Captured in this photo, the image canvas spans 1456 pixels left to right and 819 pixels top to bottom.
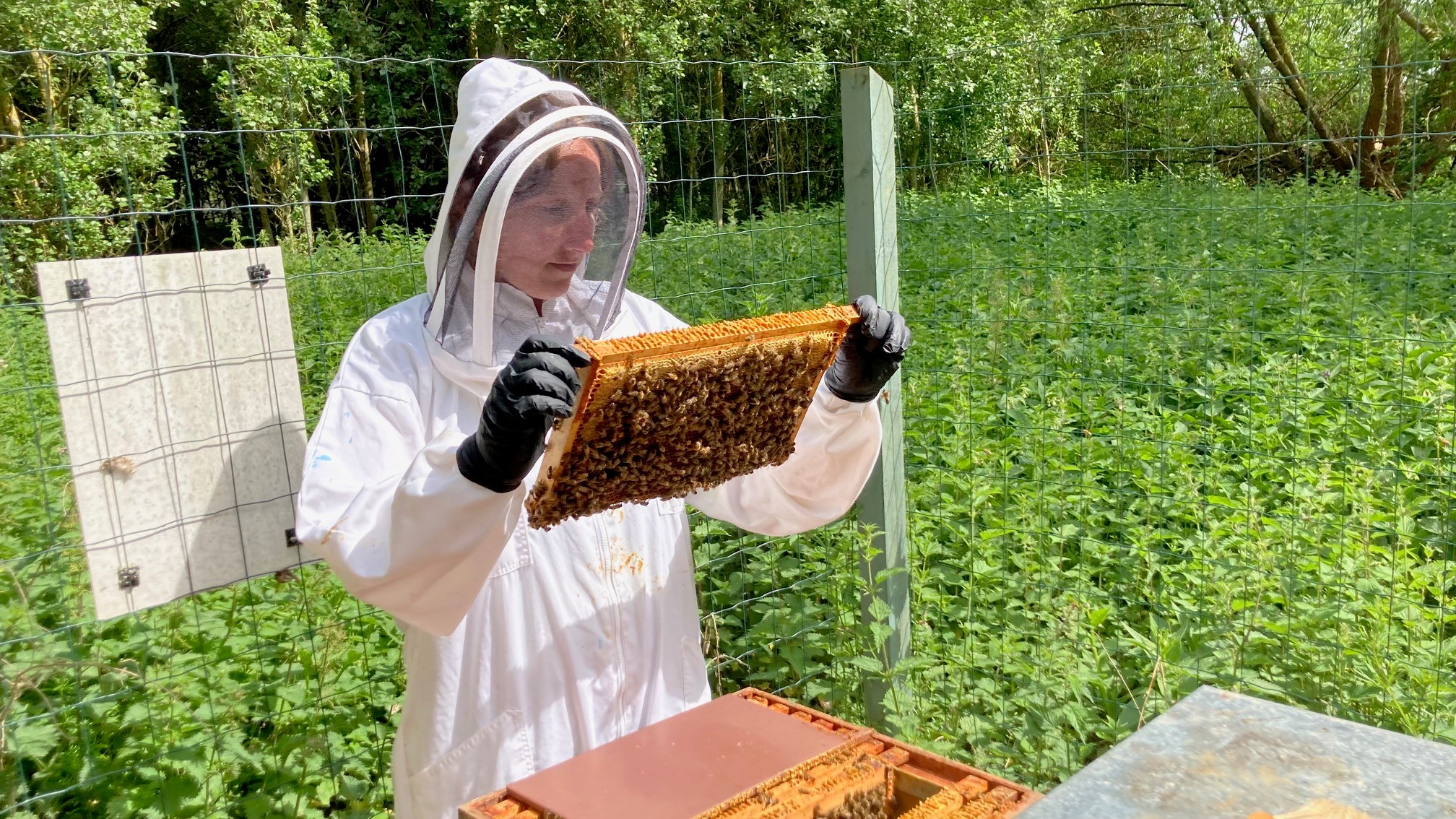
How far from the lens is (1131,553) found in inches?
146

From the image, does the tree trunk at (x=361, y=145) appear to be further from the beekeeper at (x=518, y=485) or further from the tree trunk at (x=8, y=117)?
the beekeeper at (x=518, y=485)

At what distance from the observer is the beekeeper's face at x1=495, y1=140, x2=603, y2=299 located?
6.72 ft

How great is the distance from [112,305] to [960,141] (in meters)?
2.60

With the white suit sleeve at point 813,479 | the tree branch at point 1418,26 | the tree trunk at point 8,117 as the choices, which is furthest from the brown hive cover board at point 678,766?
the tree trunk at point 8,117

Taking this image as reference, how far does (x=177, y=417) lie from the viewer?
2.59 metres

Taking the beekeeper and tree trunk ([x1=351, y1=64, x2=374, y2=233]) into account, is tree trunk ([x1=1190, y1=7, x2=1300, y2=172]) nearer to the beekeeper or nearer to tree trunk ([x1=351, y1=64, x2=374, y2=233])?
the beekeeper

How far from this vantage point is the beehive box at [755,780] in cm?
148

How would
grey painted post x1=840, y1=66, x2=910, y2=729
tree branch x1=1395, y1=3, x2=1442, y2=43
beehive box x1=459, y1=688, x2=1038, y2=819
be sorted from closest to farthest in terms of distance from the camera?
beehive box x1=459, y1=688, x2=1038, y2=819, grey painted post x1=840, y1=66, x2=910, y2=729, tree branch x1=1395, y1=3, x2=1442, y2=43

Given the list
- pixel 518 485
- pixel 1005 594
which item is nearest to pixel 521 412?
pixel 518 485

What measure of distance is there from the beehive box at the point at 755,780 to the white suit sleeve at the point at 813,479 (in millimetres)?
644

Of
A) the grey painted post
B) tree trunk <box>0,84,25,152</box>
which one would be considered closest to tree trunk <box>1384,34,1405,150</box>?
the grey painted post

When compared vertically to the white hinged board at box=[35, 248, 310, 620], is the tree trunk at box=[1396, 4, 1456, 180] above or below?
above

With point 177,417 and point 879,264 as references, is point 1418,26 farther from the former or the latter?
point 177,417

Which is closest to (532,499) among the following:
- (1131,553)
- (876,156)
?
(876,156)
